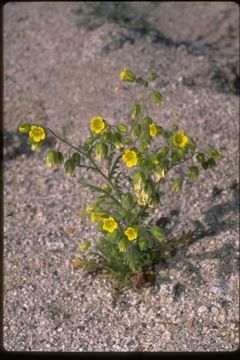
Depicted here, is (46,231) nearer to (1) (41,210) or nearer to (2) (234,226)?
(1) (41,210)

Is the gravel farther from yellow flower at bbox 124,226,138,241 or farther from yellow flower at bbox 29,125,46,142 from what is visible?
yellow flower at bbox 29,125,46,142

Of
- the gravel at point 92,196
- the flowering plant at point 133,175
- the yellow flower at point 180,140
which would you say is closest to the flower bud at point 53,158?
the flowering plant at point 133,175

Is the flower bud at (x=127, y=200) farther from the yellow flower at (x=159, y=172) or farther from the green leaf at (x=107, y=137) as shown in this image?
the green leaf at (x=107, y=137)

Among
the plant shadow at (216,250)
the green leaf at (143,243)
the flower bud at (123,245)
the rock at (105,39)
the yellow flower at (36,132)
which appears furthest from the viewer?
the rock at (105,39)

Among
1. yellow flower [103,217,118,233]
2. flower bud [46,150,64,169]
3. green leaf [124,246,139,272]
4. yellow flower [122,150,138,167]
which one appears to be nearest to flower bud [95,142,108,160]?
yellow flower [122,150,138,167]

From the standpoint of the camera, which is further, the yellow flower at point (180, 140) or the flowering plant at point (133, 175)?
the yellow flower at point (180, 140)

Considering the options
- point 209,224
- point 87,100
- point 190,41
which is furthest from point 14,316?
point 190,41
